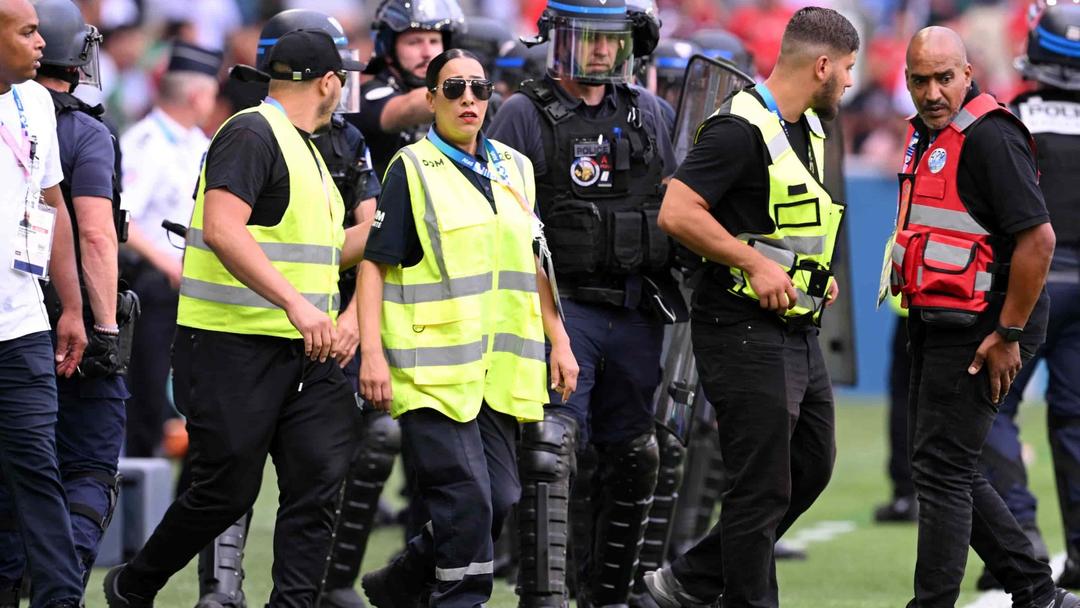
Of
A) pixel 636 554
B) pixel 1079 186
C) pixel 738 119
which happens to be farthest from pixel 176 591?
pixel 1079 186

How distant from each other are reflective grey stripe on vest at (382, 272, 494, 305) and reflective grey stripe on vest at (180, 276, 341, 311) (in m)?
0.22

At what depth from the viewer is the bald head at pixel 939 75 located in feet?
21.9

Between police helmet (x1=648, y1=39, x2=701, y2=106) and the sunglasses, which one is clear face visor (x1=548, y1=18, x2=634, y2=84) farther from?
police helmet (x1=648, y1=39, x2=701, y2=106)

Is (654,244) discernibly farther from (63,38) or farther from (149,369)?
(149,369)

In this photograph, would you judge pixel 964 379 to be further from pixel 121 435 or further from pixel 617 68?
pixel 121 435

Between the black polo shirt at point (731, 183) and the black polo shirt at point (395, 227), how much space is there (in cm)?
77

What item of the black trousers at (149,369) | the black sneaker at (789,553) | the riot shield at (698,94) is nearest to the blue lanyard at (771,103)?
the riot shield at (698,94)

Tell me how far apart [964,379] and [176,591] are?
147 inches

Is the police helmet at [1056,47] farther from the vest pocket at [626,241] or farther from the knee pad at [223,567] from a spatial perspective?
the knee pad at [223,567]

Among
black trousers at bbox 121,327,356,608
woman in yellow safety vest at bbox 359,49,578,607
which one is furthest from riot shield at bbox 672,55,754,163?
black trousers at bbox 121,327,356,608

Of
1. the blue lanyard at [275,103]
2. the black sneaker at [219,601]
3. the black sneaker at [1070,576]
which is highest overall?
the blue lanyard at [275,103]

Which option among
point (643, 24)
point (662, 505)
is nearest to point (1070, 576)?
point (662, 505)

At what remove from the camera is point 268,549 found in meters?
10.0

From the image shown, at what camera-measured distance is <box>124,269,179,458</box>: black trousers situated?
1101 cm
